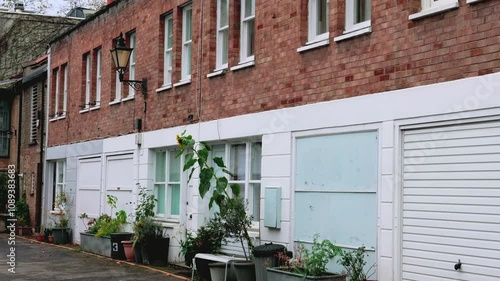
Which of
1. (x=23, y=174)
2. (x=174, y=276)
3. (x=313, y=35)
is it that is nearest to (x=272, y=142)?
(x=313, y=35)

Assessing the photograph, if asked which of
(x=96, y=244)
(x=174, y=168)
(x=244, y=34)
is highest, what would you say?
(x=244, y=34)

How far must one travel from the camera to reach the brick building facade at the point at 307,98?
9750mm

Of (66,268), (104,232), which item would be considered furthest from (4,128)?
(66,268)

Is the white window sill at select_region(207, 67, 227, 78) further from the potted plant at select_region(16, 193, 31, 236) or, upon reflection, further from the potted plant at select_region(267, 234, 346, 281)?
the potted plant at select_region(16, 193, 31, 236)

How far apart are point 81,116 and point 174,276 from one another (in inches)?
363

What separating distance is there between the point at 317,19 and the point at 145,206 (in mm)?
6977

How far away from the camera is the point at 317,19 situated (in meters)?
12.6

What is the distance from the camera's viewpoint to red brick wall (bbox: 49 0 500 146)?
9.54 meters

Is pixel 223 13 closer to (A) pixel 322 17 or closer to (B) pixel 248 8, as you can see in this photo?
(B) pixel 248 8

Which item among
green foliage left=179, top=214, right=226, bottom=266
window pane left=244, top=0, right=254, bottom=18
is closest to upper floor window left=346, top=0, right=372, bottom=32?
window pane left=244, top=0, right=254, bottom=18

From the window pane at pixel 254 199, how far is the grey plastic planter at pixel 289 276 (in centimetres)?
281

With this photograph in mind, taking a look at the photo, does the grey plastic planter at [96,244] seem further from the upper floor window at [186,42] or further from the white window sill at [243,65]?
the white window sill at [243,65]

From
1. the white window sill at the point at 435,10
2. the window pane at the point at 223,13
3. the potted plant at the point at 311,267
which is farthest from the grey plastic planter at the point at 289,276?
the window pane at the point at 223,13

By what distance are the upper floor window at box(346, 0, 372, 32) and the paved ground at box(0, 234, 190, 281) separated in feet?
18.3
